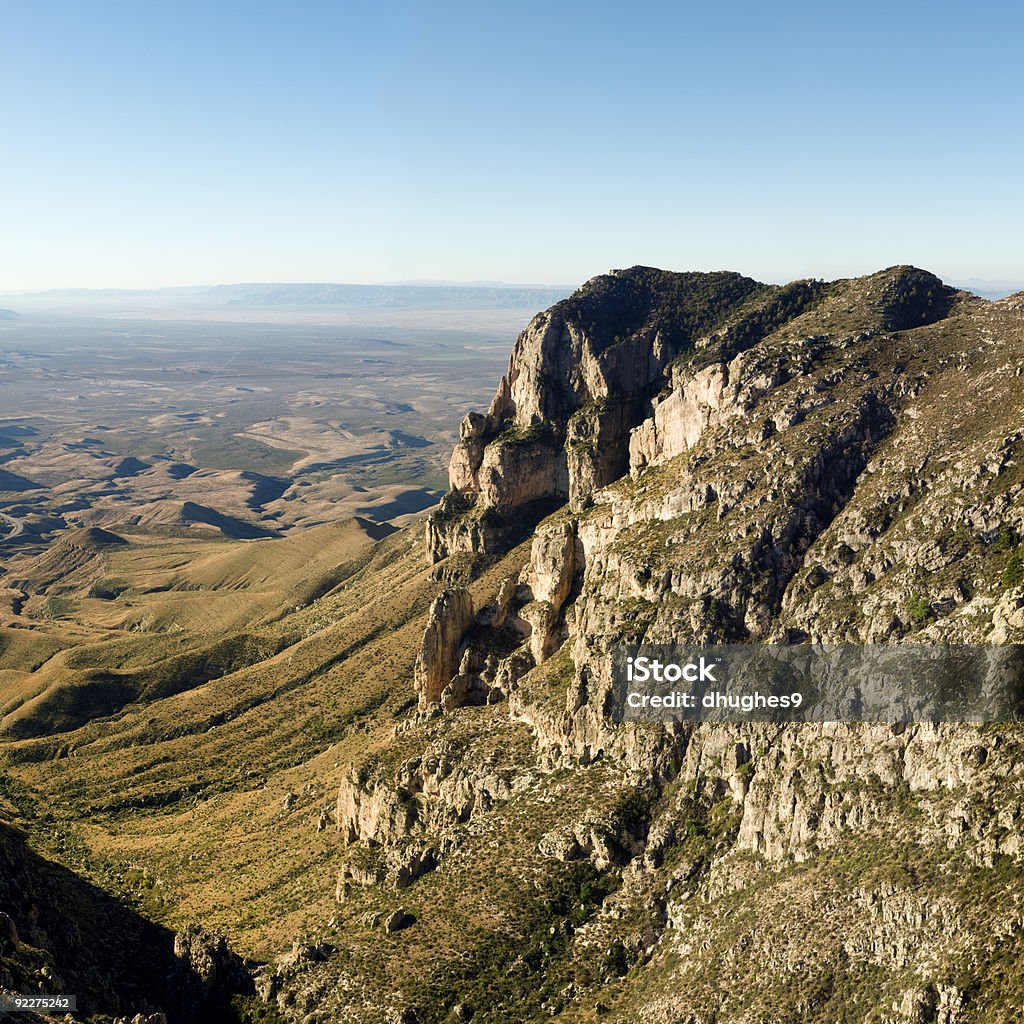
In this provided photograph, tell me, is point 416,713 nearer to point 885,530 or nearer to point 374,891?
point 374,891

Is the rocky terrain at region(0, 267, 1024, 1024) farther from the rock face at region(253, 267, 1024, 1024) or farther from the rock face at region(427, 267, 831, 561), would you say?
the rock face at region(427, 267, 831, 561)

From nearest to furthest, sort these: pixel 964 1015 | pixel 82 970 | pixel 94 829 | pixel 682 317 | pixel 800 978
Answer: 1. pixel 964 1015
2. pixel 800 978
3. pixel 82 970
4. pixel 94 829
5. pixel 682 317

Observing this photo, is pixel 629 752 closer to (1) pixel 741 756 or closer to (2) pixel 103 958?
(1) pixel 741 756

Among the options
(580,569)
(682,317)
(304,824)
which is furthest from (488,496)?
(304,824)

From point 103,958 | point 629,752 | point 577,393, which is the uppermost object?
point 577,393

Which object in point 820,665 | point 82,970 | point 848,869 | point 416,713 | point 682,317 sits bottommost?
point 82,970

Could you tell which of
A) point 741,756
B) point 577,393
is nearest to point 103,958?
point 741,756

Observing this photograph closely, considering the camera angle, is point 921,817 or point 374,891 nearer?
point 921,817
